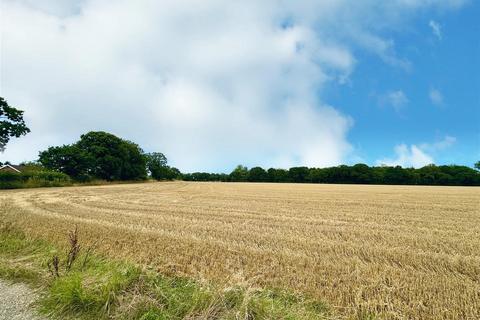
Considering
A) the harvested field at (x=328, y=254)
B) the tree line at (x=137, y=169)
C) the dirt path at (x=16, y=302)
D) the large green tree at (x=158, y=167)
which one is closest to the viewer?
the dirt path at (x=16, y=302)

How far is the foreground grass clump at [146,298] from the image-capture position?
129 inches

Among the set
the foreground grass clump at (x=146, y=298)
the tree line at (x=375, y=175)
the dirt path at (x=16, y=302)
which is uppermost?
the tree line at (x=375, y=175)

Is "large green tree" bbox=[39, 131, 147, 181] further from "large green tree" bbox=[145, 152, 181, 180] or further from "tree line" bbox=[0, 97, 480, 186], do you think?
"large green tree" bbox=[145, 152, 181, 180]

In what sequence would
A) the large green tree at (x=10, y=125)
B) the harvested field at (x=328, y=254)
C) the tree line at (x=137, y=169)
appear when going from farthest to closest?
1. the tree line at (x=137, y=169)
2. the large green tree at (x=10, y=125)
3. the harvested field at (x=328, y=254)

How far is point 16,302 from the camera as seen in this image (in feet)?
12.1

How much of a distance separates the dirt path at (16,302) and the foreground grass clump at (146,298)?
0.13m

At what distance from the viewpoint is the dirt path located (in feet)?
11.1

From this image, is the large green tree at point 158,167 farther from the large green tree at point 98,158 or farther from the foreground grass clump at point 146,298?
the foreground grass clump at point 146,298

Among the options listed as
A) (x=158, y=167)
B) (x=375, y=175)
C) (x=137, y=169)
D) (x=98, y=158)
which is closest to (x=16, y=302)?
(x=98, y=158)

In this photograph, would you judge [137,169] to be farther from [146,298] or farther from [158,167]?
[146,298]

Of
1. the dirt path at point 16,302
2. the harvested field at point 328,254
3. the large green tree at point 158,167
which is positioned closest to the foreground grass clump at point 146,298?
the dirt path at point 16,302

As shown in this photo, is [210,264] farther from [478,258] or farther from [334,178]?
[334,178]

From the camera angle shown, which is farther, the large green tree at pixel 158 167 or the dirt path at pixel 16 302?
the large green tree at pixel 158 167

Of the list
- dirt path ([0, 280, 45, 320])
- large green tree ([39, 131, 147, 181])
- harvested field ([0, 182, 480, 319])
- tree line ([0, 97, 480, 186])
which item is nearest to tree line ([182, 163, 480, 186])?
tree line ([0, 97, 480, 186])
